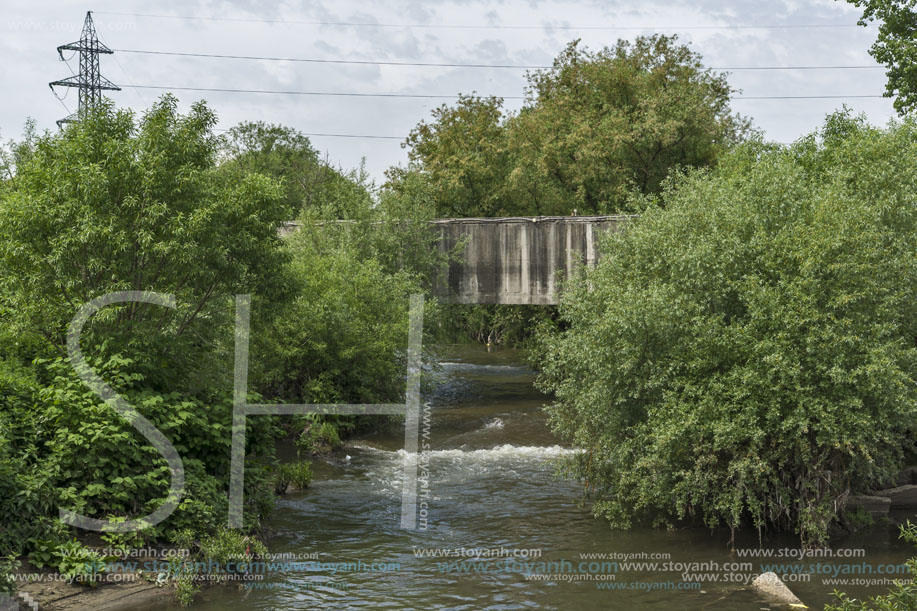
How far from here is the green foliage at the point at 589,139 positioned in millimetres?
38844

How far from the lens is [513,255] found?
3241 cm

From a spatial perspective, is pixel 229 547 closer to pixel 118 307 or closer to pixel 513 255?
pixel 118 307

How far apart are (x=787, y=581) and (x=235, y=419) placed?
34.1 feet

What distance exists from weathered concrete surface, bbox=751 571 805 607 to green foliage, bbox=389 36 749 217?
24.9 metres

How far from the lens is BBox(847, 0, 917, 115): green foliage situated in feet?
88.8

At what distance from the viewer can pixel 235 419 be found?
52.7ft

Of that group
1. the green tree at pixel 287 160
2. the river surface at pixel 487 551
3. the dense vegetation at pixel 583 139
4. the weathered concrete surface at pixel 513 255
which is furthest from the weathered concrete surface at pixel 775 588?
the green tree at pixel 287 160

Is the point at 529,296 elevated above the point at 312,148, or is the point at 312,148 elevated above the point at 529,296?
the point at 312,148

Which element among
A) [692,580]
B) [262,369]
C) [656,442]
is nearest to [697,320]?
[656,442]

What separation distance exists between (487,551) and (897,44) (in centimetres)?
2174

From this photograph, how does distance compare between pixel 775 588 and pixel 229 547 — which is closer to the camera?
pixel 775 588

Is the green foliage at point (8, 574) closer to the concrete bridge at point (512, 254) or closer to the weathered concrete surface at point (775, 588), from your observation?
the weathered concrete surface at point (775, 588)

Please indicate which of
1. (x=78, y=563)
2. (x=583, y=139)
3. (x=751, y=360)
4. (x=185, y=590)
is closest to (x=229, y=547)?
(x=185, y=590)

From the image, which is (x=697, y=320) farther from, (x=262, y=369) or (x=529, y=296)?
(x=529, y=296)
